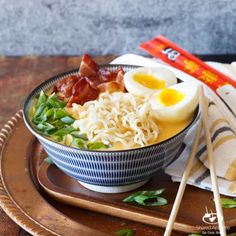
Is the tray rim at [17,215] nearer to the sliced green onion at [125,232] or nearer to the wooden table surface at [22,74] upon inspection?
the sliced green onion at [125,232]

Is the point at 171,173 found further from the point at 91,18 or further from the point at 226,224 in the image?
the point at 91,18

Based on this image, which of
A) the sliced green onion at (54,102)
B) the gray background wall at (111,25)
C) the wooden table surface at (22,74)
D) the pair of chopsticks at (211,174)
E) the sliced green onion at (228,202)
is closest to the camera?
the pair of chopsticks at (211,174)

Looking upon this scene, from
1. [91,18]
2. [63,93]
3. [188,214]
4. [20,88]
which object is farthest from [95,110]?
[91,18]

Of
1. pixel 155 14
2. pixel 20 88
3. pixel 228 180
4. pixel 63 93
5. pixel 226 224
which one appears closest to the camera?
pixel 226 224

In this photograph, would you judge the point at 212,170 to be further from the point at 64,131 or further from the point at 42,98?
the point at 42,98

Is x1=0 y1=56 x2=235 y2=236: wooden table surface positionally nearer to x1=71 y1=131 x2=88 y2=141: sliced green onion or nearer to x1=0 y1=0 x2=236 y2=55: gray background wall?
x1=0 y1=0 x2=236 y2=55: gray background wall

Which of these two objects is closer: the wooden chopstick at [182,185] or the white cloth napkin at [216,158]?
the wooden chopstick at [182,185]

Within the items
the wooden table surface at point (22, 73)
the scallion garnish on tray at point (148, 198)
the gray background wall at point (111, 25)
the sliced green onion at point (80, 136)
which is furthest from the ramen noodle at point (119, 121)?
the gray background wall at point (111, 25)
